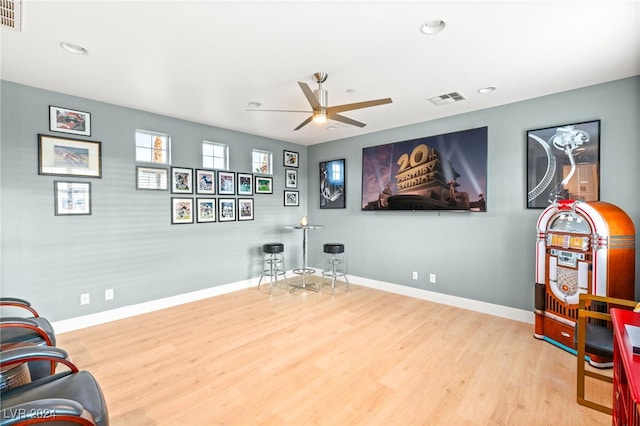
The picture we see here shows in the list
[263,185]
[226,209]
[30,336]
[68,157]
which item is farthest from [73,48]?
[263,185]

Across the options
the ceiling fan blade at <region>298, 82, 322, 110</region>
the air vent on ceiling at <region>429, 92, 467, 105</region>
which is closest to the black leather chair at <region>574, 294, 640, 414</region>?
the air vent on ceiling at <region>429, 92, 467, 105</region>

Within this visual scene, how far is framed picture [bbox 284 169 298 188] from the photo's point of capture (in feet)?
19.1

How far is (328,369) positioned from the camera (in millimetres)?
2562

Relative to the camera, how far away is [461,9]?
1.93 m

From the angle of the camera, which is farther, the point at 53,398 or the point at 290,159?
the point at 290,159

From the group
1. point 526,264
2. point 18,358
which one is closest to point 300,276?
point 526,264

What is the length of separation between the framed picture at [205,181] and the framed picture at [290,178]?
1521 mm

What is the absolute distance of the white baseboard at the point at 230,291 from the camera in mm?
3467

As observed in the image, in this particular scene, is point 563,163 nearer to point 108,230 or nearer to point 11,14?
point 11,14

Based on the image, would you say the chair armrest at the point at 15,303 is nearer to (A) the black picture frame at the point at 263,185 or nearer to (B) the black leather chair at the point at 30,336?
(B) the black leather chair at the point at 30,336

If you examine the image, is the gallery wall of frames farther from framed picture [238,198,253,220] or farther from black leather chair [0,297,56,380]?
black leather chair [0,297,56,380]

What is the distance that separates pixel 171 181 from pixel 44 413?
3.55 meters

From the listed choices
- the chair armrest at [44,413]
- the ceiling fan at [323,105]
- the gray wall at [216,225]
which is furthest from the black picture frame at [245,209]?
the chair armrest at [44,413]

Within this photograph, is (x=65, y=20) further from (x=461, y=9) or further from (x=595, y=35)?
(x=595, y=35)
